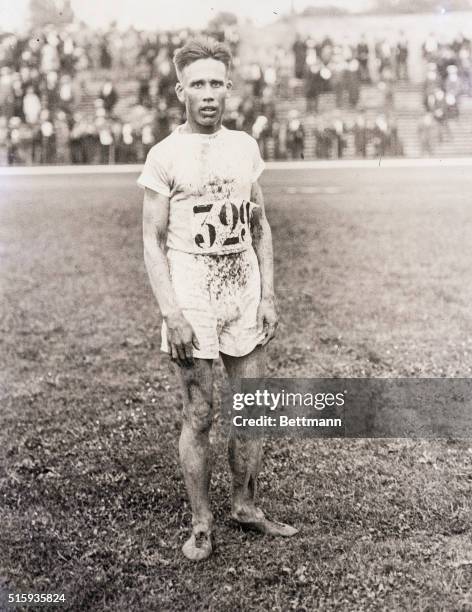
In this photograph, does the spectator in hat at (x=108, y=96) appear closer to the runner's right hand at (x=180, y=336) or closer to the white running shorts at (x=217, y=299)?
the white running shorts at (x=217, y=299)

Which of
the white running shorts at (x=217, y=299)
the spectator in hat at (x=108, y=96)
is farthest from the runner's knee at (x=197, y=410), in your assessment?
the spectator in hat at (x=108, y=96)

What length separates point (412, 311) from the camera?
5.41 metres

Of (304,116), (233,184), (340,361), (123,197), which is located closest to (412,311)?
(340,361)

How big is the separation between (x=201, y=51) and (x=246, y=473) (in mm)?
1528

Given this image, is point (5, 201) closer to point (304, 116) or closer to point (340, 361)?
point (304, 116)

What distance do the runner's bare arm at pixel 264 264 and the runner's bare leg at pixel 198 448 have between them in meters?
0.25

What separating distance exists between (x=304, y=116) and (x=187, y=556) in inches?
357

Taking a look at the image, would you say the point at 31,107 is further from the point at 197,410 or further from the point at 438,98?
the point at 197,410

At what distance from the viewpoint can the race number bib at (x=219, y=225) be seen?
2.57 m

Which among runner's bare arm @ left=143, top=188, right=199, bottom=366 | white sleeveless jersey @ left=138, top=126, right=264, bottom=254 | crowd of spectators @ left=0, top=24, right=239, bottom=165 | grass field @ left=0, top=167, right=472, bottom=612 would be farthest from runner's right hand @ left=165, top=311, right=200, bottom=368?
crowd of spectators @ left=0, top=24, right=239, bottom=165

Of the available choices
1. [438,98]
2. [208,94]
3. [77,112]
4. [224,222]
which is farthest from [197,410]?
[77,112]

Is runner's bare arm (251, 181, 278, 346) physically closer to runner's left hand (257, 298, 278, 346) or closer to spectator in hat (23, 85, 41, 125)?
runner's left hand (257, 298, 278, 346)

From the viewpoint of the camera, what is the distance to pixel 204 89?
248 cm

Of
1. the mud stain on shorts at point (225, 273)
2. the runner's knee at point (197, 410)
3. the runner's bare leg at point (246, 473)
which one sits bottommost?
the runner's bare leg at point (246, 473)
